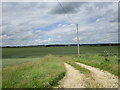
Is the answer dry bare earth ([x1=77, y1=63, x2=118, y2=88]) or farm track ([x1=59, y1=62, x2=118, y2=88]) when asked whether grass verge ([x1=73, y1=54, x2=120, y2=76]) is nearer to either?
dry bare earth ([x1=77, y1=63, x2=118, y2=88])

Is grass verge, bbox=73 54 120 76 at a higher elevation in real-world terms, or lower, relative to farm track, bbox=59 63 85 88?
lower

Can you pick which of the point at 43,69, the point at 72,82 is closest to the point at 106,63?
the point at 43,69

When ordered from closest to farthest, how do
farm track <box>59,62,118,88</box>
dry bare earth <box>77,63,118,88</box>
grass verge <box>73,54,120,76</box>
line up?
farm track <box>59,62,118,88</box> < dry bare earth <box>77,63,118,88</box> < grass verge <box>73,54,120,76</box>

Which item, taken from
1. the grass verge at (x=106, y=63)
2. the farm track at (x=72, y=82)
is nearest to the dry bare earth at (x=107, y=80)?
the grass verge at (x=106, y=63)

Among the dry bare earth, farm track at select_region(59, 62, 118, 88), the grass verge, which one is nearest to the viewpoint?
farm track at select_region(59, 62, 118, 88)

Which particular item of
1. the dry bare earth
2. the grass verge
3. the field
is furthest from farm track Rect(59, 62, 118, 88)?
the grass verge

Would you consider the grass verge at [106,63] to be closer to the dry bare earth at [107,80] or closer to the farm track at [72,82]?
the dry bare earth at [107,80]

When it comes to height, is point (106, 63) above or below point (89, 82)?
below

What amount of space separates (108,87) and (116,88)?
427 mm

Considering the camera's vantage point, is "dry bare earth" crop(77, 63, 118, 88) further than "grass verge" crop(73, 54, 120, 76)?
No

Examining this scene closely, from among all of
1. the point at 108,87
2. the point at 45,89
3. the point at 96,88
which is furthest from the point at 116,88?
the point at 45,89

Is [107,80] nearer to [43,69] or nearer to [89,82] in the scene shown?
[89,82]

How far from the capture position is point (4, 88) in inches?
356

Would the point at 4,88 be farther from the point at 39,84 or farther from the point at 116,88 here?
the point at 116,88
